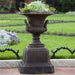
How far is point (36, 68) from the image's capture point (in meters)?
5.31

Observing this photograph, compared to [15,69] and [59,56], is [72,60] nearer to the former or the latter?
[59,56]

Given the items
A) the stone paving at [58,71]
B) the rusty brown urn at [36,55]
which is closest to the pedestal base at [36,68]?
the rusty brown urn at [36,55]

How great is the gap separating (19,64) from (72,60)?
1.42 metres

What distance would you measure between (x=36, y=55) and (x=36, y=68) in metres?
0.32

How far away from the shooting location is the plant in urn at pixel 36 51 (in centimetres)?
525

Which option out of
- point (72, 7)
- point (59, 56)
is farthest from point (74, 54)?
point (72, 7)

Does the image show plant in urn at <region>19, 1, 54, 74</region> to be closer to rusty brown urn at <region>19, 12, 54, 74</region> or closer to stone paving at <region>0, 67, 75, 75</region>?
rusty brown urn at <region>19, 12, 54, 74</region>

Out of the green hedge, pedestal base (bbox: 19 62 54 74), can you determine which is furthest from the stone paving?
the green hedge

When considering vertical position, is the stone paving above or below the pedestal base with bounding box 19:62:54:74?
below

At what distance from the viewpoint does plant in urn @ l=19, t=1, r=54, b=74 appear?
17.2 ft

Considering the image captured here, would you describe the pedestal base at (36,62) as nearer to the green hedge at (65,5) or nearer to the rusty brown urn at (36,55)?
the rusty brown urn at (36,55)

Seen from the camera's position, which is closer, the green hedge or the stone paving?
the stone paving

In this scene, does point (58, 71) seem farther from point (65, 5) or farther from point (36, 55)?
point (65, 5)

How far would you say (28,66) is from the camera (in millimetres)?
5301
